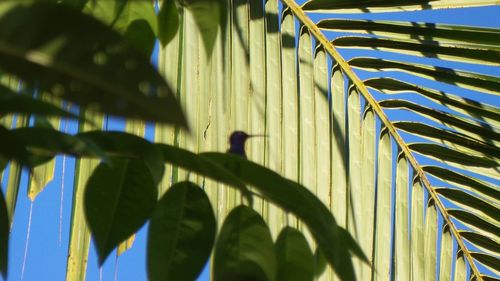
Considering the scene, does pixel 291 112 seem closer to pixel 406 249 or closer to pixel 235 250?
pixel 406 249

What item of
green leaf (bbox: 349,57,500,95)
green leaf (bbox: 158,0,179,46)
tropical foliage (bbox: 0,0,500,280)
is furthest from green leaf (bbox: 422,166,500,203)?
green leaf (bbox: 158,0,179,46)

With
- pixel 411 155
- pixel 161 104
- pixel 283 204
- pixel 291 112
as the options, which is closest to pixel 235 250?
pixel 283 204

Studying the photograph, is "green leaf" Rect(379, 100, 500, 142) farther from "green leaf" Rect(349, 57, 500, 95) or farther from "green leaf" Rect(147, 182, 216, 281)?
"green leaf" Rect(147, 182, 216, 281)

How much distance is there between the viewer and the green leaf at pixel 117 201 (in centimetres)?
68

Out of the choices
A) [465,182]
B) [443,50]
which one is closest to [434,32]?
[443,50]

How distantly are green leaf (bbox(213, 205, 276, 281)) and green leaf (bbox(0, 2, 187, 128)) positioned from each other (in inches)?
8.4

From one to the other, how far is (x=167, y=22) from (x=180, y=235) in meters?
0.28

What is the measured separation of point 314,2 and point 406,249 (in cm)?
48

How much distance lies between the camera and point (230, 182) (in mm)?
647

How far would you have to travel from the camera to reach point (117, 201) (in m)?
0.68

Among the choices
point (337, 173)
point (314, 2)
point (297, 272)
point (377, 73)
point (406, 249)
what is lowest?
point (297, 272)

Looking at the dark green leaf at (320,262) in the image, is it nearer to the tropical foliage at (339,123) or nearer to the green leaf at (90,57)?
the tropical foliage at (339,123)

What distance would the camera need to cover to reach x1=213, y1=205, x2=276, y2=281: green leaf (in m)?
0.63

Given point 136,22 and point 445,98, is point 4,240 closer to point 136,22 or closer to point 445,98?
point 136,22
